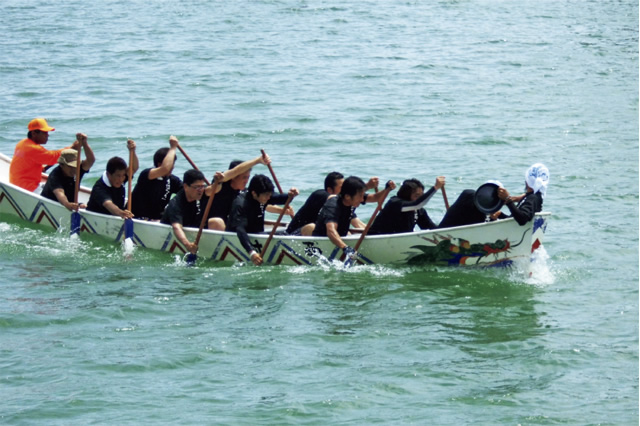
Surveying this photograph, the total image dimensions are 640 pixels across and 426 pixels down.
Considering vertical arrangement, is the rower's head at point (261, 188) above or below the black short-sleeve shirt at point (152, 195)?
above

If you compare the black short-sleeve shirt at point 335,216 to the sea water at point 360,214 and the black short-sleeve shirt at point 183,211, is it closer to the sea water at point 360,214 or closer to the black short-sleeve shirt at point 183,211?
the sea water at point 360,214

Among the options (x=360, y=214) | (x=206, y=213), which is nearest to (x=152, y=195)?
(x=206, y=213)

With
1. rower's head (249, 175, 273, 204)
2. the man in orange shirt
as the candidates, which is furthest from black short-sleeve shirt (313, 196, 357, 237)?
the man in orange shirt

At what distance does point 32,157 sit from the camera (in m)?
16.0

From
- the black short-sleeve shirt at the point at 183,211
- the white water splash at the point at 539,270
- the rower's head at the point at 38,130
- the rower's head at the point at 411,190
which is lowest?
the white water splash at the point at 539,270

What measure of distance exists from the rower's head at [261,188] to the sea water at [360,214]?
3.30ft

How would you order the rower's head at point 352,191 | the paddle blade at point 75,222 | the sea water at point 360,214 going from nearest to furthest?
the sea water at point 360,214
the rower's head at point 352,191
the paddle blade at point 75,222

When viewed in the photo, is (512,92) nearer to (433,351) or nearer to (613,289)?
(613,289)

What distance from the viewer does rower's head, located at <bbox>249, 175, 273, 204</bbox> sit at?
1322cm

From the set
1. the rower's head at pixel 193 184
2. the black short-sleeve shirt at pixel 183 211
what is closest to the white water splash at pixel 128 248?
the black short-sleeve shirt at pixel 183 211

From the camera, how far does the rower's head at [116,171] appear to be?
14336 millimetres

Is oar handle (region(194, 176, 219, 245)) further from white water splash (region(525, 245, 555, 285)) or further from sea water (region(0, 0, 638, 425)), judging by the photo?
white water splash (region(525, 245, 555, 285))

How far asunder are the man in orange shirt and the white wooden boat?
99 cm

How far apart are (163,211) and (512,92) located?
13.5 meters
